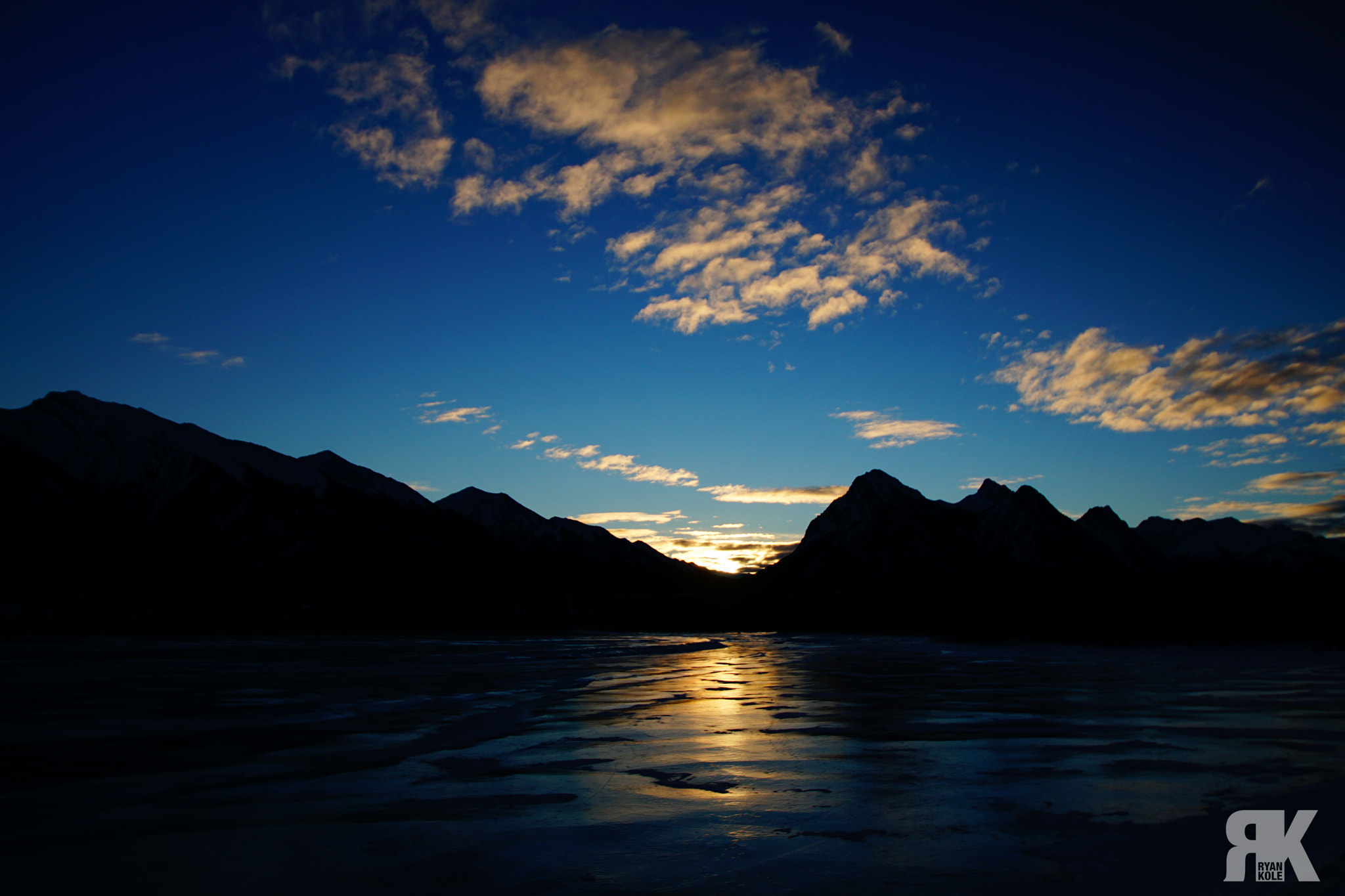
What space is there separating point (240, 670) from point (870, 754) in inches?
1188

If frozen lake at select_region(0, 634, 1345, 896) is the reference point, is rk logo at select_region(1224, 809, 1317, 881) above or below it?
above

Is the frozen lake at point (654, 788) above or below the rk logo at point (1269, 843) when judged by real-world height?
below

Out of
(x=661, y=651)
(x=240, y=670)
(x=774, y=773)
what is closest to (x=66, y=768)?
(x=774, y=773)

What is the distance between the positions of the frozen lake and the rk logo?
0.52 ft

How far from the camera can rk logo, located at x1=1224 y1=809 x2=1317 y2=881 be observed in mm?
7434

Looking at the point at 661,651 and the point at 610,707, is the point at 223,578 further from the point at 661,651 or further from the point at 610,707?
the point at 610,707

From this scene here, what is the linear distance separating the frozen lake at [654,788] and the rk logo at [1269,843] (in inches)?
6.2

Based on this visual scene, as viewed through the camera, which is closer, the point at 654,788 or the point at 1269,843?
the point at 1269,843

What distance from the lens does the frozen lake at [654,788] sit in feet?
24.7

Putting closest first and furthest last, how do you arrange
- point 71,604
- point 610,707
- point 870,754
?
point 870,754 → point 610,707 → point 71,604

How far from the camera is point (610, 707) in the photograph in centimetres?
2211

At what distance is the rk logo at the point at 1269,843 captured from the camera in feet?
24.4

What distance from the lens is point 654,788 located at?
1134 centimetres

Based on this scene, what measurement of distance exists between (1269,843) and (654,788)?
7.16m
